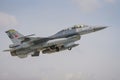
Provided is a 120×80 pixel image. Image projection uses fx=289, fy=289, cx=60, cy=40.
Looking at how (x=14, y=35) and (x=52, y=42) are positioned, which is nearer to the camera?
(x=52, y=42)

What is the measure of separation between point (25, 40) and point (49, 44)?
11.4ft

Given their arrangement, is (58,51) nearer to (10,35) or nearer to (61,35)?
(61,35)

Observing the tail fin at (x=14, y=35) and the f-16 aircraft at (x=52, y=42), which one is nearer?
the f-16 aircraft at (x=52, y=42)

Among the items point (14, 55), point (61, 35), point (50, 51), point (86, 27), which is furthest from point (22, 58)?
point (86, 27)

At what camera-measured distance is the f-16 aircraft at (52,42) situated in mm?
39688

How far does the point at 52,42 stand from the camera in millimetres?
39906

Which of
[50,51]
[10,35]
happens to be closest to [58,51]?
[50,51]

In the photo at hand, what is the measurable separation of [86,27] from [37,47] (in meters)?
7.48

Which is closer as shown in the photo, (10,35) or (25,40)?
(25,40)

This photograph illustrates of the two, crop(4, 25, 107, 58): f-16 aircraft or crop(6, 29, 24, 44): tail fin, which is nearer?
crop(4, 25, 107, 58): f-16 aircraft

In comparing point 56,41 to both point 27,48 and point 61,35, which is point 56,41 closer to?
point 61,35

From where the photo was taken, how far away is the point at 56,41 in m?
39.6

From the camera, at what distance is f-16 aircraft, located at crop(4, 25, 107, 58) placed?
39.7 metres

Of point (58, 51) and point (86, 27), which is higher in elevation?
point (86, 27)
